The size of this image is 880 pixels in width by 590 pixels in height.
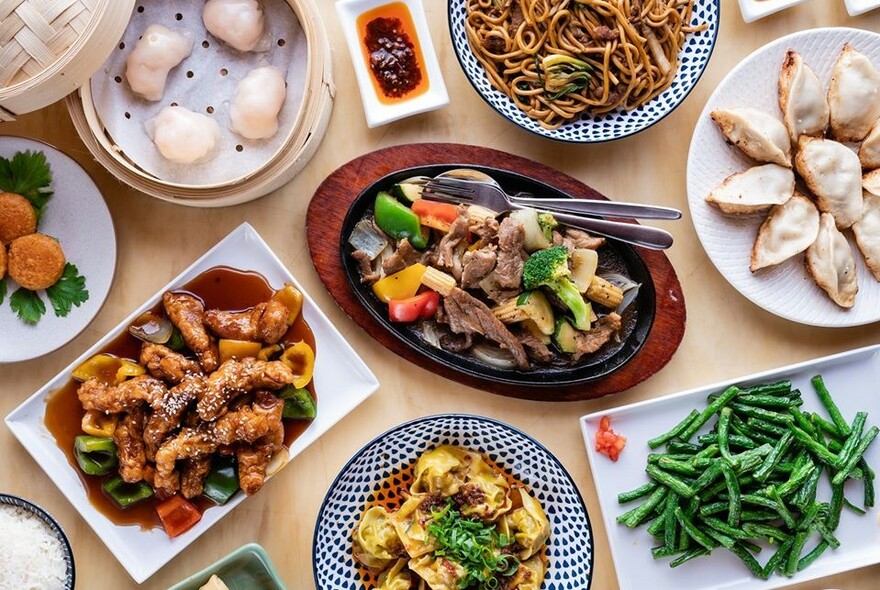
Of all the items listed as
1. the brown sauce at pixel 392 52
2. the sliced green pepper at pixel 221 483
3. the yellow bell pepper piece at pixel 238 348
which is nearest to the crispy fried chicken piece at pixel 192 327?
the yellow bell pepper piece at pixel 238 348

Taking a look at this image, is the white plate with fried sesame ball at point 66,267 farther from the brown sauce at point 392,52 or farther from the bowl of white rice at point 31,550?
the brown sauce at point 392,52

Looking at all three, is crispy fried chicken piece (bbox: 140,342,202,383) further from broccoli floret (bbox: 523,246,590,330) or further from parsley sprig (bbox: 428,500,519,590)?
broccoli floret (bbox: 523,246,590,330)

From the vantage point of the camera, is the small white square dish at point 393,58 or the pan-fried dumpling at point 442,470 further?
the small white square dish at point 393,58

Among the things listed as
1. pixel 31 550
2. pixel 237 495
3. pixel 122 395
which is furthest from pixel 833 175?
pixel 31 550

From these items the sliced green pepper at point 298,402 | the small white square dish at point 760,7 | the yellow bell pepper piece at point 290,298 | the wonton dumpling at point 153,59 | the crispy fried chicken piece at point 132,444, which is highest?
the wonton dumpling at point 153,59

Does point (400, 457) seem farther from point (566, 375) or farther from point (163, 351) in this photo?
point (163, 351)

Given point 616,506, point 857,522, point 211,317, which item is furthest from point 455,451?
point 857,522

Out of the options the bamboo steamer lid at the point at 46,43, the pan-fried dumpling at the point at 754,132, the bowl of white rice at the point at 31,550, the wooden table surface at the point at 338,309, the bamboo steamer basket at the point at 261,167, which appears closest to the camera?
the bamboo steamer lid at the point at 46,43
